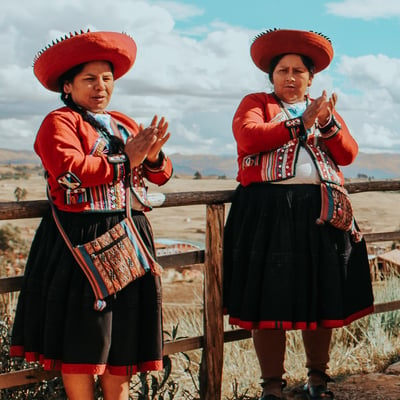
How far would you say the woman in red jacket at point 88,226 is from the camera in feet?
10.2

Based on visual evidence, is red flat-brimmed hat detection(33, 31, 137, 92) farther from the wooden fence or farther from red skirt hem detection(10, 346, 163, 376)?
red skirt hem detection(10, 346, 163, 376)

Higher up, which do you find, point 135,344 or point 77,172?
point 77,172

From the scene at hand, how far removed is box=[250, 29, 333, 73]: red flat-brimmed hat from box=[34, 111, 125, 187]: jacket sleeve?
1.11 m

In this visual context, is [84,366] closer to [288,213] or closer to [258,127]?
[288,213]

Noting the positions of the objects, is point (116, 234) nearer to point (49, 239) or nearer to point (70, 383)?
point (49, 239)

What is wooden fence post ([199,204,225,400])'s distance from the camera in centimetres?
395

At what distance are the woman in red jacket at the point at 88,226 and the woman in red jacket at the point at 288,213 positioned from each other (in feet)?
1.91

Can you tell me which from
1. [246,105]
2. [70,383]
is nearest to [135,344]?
[70,383]

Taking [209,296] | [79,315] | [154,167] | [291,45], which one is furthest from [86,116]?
[209,296]

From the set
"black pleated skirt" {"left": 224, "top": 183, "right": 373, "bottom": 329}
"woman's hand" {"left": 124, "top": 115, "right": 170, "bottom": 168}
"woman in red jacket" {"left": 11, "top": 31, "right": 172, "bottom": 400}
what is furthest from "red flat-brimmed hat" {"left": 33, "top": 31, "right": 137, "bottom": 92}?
"black pleated skirt" {"left": 224, "top": 183, "right": 373, "bottom": 329}

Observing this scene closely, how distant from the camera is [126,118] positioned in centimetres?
339

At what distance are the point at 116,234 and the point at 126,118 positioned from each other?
0.56 m

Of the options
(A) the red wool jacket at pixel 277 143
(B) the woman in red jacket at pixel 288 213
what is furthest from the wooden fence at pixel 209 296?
(A) the red wool jacket at pixel 277 143

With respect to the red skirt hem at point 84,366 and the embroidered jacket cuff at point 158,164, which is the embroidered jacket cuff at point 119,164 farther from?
the red skirt hem at point 84,366
